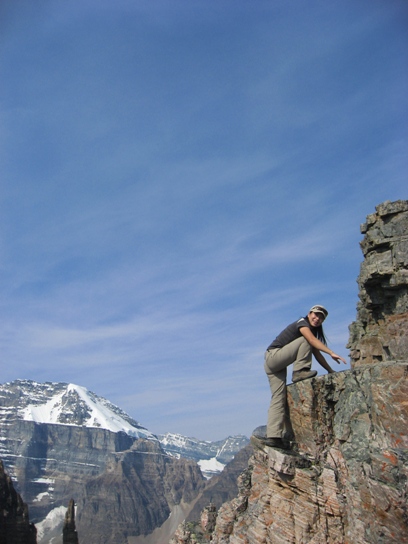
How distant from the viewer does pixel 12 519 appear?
134m

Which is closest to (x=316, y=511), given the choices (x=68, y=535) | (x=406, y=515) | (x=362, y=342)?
(x=406, y=515)

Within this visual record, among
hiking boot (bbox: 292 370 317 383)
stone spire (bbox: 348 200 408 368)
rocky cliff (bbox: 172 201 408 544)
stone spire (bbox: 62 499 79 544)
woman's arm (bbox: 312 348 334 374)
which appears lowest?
stone spire (bbox: 62 499 79 544)

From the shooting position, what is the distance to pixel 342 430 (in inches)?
501

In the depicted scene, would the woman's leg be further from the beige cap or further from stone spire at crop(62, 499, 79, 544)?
stone spire at crop(62, 499, 79, 544)

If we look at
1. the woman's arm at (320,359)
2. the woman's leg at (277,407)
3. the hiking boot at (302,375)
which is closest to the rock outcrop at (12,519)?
the woman's leg at (277,407)

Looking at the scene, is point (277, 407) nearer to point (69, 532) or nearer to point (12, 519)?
point (69, 532)

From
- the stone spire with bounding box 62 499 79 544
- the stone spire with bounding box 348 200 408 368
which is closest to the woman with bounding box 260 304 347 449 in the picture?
the stone spire with bounding box 348 200 408 368

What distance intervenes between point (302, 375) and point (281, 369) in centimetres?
74

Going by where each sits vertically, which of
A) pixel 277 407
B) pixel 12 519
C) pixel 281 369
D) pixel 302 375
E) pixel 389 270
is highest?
pixel 389 270

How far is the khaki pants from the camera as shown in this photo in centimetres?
1448

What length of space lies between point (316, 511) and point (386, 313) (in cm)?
988

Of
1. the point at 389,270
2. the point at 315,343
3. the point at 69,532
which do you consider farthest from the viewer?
the point at 69,532

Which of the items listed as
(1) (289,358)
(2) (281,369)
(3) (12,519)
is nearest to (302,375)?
(1) (289,358)

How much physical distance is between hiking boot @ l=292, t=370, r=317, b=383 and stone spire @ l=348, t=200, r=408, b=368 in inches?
164
